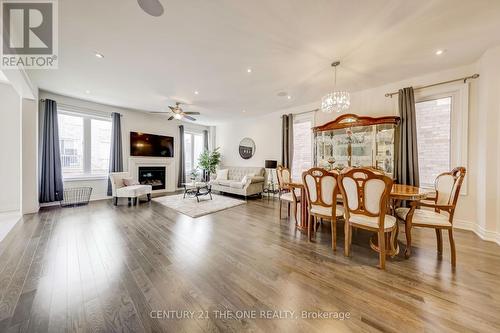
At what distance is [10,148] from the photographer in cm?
385

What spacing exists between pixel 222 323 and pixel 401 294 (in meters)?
1.55

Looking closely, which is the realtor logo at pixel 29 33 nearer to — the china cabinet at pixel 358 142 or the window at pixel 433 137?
the china cabinet at pixel 358 142

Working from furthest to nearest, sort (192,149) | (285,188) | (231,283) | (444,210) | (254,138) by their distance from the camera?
(192,149), (254,138), (285,188), (444,210), (231,283)

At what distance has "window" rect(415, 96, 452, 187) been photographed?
128 inches

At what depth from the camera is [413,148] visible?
331cm

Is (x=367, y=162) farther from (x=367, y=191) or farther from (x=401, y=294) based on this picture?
(x=401, y=294)

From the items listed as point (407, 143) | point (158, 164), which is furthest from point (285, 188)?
point (158, 164)

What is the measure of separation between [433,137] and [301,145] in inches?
109

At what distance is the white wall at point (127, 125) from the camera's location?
4632 mm

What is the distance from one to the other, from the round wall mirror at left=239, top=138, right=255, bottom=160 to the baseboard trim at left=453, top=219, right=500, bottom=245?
203 inches

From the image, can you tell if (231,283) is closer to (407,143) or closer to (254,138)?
(407,143)

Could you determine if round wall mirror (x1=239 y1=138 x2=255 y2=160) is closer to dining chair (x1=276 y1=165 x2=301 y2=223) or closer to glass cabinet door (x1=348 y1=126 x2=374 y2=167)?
→ dining chair (x1=276 y1=165 x2=301 y2=223)

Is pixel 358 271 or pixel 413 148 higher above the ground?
pixel 413 148

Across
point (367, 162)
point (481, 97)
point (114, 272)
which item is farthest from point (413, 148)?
point (114, 272)
